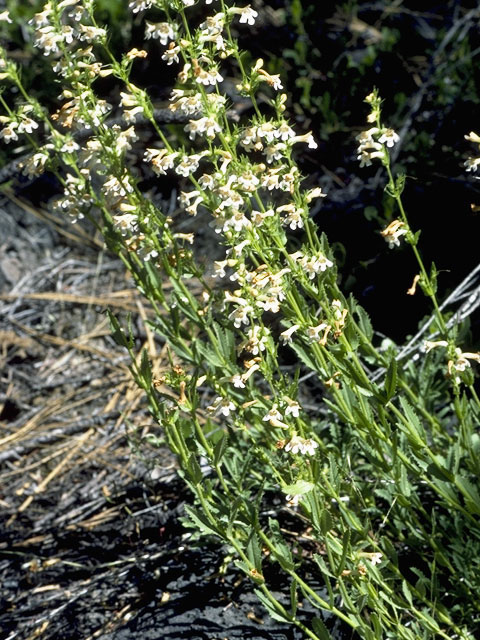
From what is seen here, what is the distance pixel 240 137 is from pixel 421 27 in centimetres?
369

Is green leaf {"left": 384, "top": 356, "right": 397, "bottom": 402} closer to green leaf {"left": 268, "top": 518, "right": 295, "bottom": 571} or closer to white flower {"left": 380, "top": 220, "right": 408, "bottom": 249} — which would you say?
white flower {"left": 380, "top": 220, "right": 408, "bottom": 249}

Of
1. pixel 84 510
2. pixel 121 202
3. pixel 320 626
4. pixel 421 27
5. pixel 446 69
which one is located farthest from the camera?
pixel 421 27

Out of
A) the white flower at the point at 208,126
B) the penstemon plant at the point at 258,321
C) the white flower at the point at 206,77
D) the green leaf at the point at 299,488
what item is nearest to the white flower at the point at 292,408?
the penstemon plant at the point at 258,321

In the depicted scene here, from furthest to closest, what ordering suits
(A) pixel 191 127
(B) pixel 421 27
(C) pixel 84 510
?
(B) pixel 421 27 < (C) pixel 84 510 < (A) pixel 191 127

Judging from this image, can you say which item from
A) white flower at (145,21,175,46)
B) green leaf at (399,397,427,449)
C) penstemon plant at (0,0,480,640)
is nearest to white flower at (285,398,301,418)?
penstemon plant at (0,0,480,640)

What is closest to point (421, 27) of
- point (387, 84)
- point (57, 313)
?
point (387, 84)

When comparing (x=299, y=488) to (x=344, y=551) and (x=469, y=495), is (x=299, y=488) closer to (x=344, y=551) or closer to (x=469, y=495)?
(x=344, y=551)

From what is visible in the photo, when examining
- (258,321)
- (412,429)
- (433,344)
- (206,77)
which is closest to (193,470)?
(258,321)

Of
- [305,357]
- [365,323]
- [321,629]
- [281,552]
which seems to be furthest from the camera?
[365,323]

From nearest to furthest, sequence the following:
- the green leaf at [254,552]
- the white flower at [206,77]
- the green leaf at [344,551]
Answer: the white flower at [206,77]
the green leaf at [344,551]
the green leaf at [254,552]

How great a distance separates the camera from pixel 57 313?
470 cm

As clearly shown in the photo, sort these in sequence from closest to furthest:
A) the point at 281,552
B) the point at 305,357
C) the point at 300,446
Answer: the point at 300,446 → the point at 281,552 → the point at 305,357

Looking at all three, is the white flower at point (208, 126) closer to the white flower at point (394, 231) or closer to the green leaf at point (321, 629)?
the white flower at point (394, 231)

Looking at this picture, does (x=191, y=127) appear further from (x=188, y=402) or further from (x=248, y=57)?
(x=248, y=57)
